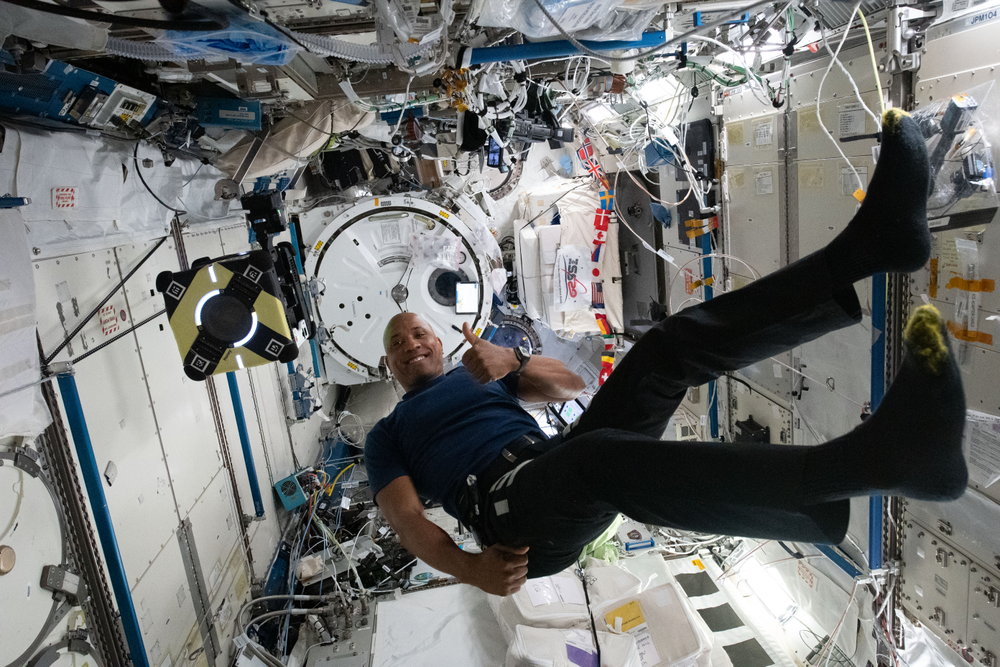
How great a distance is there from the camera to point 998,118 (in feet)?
6.90

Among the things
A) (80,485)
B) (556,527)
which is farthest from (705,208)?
(80,485)

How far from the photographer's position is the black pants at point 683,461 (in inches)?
60.9

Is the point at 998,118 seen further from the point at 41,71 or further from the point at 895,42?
the point at 41,71

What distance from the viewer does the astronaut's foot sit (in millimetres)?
1361

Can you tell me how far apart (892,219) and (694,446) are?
0.86 meters

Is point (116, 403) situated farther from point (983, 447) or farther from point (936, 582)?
point (936, 582)

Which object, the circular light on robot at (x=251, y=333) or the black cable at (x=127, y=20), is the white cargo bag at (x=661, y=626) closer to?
the circular light on robot at (x=251, y=333)

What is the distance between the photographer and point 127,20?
134 centimetres

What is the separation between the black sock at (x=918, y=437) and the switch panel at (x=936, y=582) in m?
1.56

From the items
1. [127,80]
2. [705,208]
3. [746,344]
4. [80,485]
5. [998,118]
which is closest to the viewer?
[746,344]

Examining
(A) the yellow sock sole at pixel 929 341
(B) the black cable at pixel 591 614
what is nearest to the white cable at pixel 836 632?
(B) the black cable at pixel 591 614

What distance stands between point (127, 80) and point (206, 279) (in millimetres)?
841

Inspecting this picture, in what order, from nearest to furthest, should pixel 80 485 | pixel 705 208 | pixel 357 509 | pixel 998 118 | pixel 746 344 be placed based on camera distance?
pixel 746 344, pixel 998 118, pixel 80 485, pixel 705 208, pixel 357 509

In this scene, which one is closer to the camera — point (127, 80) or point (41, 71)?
point (41, 71)
